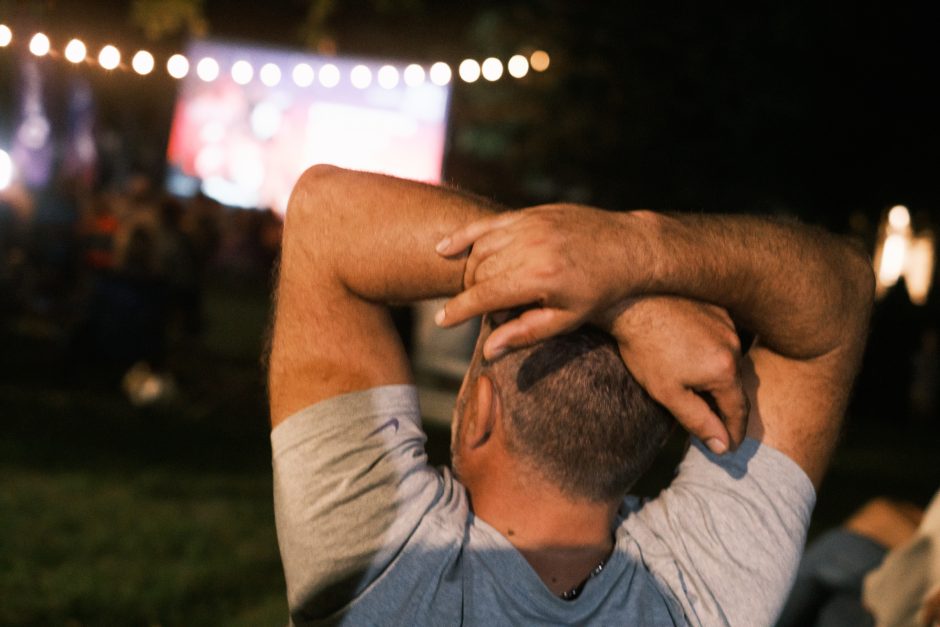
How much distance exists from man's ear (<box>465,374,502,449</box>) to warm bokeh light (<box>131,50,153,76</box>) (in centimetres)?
415

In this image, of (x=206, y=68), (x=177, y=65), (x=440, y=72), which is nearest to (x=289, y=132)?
(x=440, y=72)

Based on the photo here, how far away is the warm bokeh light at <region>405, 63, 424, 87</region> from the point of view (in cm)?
644

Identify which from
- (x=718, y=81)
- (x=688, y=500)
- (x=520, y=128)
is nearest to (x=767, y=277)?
A: (x=688, y=500)

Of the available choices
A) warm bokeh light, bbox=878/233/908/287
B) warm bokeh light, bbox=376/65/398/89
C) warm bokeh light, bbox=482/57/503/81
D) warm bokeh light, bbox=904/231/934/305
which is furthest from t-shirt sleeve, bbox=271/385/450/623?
warm bokeh light, bbox=904/231/934/305

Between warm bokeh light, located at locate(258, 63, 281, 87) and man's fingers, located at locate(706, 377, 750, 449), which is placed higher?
man's fingers, located at locate(706, 377, 750, 449)

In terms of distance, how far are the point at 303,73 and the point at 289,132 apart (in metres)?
1.59

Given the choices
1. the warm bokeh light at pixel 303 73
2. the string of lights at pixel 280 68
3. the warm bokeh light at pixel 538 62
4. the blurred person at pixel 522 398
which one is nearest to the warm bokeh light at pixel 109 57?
the string of lights at pixel 280 68

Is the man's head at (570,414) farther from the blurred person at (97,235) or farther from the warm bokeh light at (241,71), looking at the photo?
the blurred person at (97,235)

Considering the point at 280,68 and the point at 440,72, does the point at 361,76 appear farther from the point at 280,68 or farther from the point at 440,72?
the point at 440,72

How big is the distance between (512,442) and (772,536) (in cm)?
50

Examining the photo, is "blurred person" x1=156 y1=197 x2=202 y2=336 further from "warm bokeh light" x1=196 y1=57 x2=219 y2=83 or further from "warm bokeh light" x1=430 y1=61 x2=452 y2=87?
"warm bokeh light" x1=430 y1=61 x2=452 y2=87

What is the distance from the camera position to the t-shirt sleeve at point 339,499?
4.88 ft

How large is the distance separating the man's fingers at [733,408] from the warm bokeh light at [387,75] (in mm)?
5402

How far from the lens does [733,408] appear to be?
1614 mm
